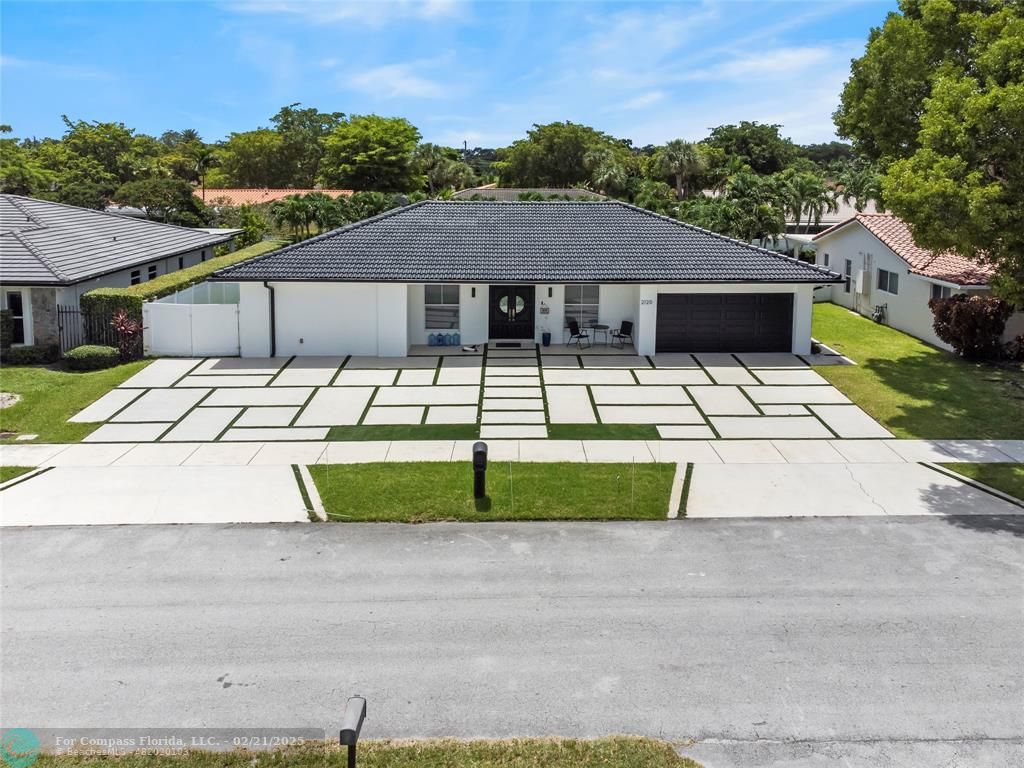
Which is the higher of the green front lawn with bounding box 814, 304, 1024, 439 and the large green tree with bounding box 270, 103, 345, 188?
the large green tree with bounding box 270, 103, 345, 188

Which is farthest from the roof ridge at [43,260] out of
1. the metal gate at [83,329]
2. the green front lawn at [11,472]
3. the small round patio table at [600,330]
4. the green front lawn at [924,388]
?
the green front lawn at [924,388]

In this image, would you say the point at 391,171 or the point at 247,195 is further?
the point at 391,171

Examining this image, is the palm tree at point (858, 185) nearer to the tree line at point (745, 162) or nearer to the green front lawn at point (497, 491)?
the tree line at point (745, 162)

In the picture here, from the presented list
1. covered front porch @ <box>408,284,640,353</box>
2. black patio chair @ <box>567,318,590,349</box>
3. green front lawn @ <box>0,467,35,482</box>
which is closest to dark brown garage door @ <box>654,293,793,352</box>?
covered front porch @ <box>408,284,640,353</box>

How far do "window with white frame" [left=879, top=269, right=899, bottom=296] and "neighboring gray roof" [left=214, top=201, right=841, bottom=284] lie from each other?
6.31 meters

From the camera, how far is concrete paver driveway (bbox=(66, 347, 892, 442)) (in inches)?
749

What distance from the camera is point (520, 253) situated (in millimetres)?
27047

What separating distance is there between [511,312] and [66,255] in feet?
45.3

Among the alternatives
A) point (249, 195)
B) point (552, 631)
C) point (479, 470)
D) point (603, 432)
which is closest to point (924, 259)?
point (603, 432)

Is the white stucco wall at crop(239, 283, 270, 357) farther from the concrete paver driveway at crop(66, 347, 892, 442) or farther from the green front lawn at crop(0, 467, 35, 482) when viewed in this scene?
the green front lawn at crop(0, 467, 35, 482)

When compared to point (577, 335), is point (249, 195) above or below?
above

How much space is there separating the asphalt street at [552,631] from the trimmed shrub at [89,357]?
11.0 metres

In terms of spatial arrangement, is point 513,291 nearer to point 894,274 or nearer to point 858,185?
point 894,274

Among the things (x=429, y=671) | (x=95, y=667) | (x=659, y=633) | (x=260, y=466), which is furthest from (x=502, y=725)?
(x=260, y=466)
